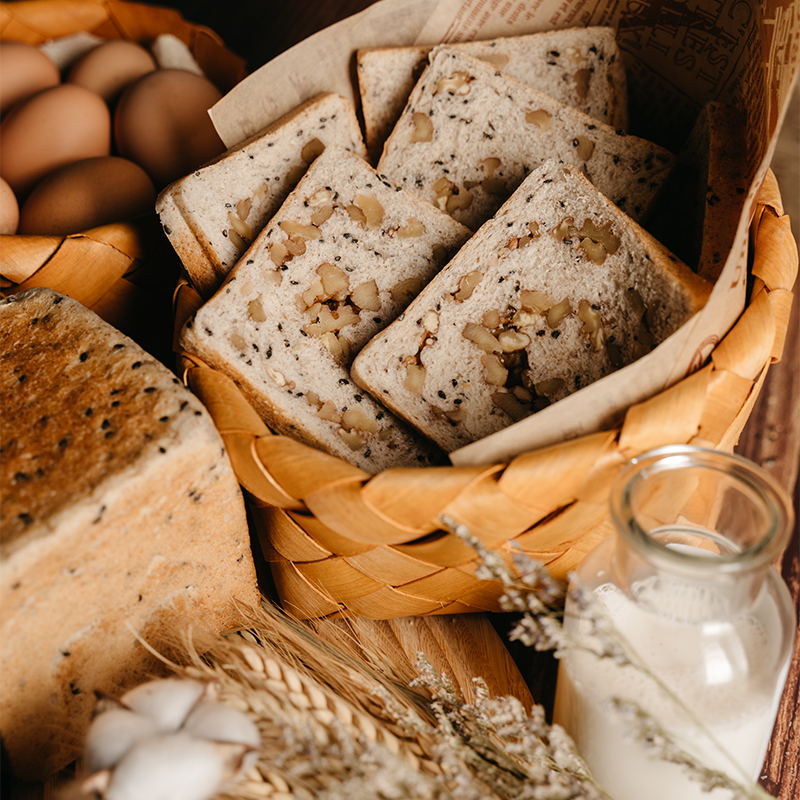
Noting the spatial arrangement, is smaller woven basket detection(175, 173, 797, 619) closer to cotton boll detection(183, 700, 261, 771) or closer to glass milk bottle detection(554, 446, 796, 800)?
glass milk bottle detection(554, 446, 796, 800)

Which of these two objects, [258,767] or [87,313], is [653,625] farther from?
[87,313]

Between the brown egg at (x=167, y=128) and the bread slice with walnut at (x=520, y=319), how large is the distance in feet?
2.27

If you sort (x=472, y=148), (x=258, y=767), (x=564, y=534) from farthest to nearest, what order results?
(x=472, y=148) → (x=564, y=534) → (x=258, y=767)

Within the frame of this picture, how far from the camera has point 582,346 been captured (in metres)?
1.08

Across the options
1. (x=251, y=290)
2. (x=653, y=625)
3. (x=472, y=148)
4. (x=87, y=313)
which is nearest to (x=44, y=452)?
(x=87, y=313)

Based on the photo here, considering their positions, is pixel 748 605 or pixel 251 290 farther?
pixel 251 290

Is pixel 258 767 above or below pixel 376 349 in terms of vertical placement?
below

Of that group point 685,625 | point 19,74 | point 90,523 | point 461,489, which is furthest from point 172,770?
point 19,74

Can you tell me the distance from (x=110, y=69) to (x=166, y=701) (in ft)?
4.96

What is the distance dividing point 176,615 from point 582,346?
0.72 meters

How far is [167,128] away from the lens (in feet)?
4.86

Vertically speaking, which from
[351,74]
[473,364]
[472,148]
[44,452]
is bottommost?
[473,364]

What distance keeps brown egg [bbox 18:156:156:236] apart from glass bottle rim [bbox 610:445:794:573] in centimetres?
102

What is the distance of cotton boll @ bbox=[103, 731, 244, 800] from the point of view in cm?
65
